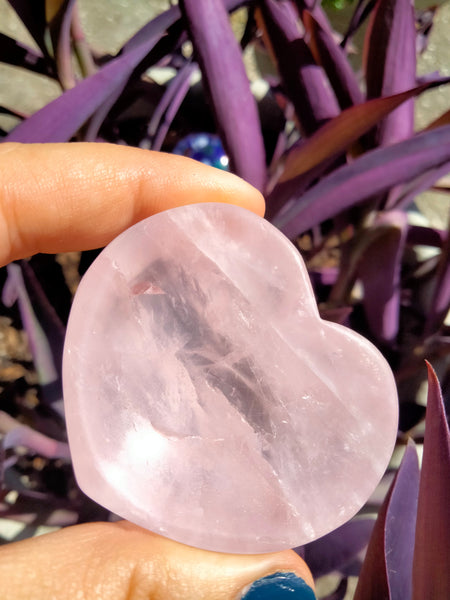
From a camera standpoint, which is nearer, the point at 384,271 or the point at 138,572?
the point at 138,572

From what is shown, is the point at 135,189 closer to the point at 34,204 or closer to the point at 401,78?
the point at 34,204

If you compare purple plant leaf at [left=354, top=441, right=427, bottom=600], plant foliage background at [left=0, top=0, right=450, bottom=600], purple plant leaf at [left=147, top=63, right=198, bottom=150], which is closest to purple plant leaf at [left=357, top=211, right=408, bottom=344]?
plant foliage background at [left=0, top=0, right=450, bottom=600]

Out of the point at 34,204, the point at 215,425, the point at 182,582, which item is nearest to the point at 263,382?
the point at 215,425

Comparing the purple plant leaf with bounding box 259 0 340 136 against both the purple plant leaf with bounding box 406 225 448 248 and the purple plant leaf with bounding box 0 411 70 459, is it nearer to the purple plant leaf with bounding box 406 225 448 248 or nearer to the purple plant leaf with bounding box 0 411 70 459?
the purple plant leaf with bounding box 406 225 448 248

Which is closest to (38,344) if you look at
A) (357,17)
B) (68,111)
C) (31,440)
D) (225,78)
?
(31,440)

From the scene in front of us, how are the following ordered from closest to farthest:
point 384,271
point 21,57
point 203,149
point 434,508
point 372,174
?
1. point 434,508
2. point 372,174
3. point 384,271
4. point 21,57
5. point 203,149

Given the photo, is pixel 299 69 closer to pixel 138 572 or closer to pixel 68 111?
pixel 68 111
